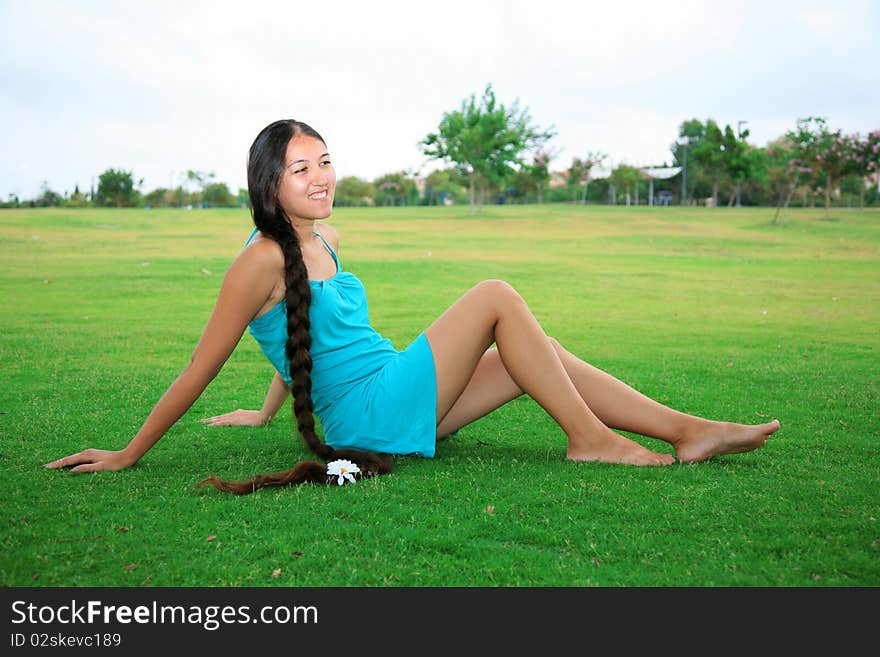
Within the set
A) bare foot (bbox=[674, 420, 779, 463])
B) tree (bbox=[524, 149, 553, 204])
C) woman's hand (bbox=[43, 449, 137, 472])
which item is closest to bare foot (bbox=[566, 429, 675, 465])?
bare foot (bbox=[674, 420, 779, 463])

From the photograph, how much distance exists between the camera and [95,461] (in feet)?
13.2

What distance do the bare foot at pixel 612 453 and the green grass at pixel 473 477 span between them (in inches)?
3.7

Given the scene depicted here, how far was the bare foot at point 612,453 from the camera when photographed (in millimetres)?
4129

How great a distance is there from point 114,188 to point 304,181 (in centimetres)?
4630

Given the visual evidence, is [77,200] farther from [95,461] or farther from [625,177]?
[95,461]

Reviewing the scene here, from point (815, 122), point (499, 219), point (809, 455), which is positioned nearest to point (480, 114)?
point (499, 219)

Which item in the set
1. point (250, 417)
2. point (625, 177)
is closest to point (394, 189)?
point (625, 177)

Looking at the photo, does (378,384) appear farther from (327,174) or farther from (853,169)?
(853,169)

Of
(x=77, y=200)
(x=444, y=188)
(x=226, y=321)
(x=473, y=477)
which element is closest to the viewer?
(x=226, y=321)

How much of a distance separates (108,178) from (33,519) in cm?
4671

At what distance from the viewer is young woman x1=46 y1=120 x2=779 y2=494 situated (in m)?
3.84

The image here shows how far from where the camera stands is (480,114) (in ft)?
155

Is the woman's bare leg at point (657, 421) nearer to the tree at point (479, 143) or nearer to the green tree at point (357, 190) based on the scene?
the tree at point (479, 143)

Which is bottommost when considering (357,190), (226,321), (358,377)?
(358,377)
